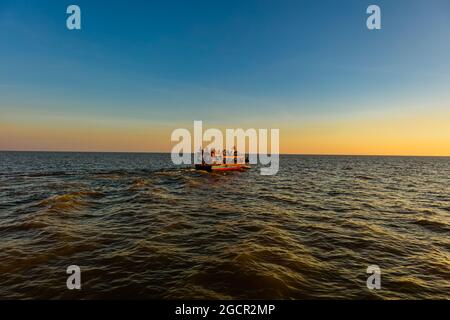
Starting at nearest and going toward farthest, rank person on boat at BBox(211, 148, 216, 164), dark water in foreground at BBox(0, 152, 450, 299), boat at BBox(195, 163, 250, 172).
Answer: dark water in foreground at BBox(0, 152, 450, 299) < boat at BBox(195, 163, 250, 172) < person on boat at BBox(211, 148, 216, 164)

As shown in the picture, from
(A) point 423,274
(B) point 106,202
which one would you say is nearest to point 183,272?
(A) point 423,274

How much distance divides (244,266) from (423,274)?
595 cm

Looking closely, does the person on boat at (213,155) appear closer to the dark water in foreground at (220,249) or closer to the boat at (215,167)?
the boat at (215,167)

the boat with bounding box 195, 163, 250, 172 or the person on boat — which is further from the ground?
the person on boat

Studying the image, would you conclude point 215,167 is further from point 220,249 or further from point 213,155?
point 220,249

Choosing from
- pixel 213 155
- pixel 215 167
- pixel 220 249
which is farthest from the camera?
pixel 213 155

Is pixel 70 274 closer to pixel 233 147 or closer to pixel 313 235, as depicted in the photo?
pixel 313 235

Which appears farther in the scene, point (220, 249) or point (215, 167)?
point (215, 167)

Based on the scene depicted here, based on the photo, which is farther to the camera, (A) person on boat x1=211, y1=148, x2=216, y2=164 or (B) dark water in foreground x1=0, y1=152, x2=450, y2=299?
(A) person on boat x1=211, y1=148, x2=216, y2=164

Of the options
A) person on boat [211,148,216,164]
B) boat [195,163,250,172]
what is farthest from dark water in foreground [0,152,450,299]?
person on boat [211,148,216,164]

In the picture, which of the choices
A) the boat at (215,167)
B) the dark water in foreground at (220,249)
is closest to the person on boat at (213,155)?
the boat at (215,167)

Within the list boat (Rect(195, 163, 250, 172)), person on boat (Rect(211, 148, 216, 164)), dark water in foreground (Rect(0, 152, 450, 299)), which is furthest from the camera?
person on boat (Rect(211, 148, 216, 164))

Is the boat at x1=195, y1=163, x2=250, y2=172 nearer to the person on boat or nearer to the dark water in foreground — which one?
the person on boat

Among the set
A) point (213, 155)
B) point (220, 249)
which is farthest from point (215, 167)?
point (220, 249)
